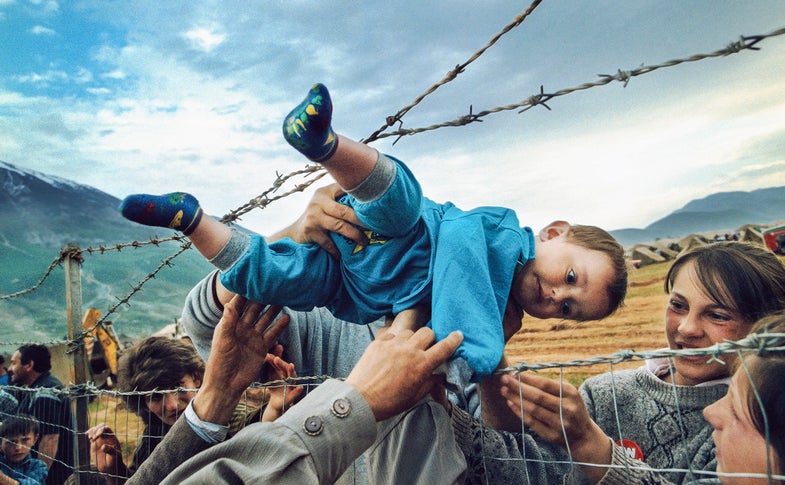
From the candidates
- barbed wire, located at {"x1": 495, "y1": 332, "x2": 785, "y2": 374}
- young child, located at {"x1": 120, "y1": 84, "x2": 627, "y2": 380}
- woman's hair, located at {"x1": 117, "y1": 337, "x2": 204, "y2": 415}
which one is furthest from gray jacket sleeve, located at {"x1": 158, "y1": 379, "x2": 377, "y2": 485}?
woman's hair, located at {"x1": 117, "y1": 337, "x2": 204, "y2": 415}

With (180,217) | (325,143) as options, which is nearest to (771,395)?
(325,143)

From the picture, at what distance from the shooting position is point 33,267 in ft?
305

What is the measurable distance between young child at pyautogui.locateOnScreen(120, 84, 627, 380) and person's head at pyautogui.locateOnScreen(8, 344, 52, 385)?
15.3ft

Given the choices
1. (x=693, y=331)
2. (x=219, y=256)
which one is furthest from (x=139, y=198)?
(x=693, y=331)

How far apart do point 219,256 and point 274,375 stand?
95cm

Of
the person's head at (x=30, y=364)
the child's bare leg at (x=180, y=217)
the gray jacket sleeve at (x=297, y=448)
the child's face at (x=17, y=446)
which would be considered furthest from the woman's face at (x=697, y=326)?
the person's head at (x=30, y=364)

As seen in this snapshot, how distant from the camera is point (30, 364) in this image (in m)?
5.20

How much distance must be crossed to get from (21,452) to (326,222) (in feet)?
10.8

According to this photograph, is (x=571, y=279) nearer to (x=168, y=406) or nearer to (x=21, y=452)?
(x=168, y=406)

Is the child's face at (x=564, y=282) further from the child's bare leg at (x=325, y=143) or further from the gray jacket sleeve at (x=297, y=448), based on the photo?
the gray jacket sleeve at (x=297, y=448)

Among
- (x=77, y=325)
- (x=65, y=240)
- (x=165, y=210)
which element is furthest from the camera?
(x=65, y=240)

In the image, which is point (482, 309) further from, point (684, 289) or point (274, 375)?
point (274, 375)

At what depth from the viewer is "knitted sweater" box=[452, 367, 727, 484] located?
4.71ft

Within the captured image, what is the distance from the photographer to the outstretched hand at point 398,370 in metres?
1.20
